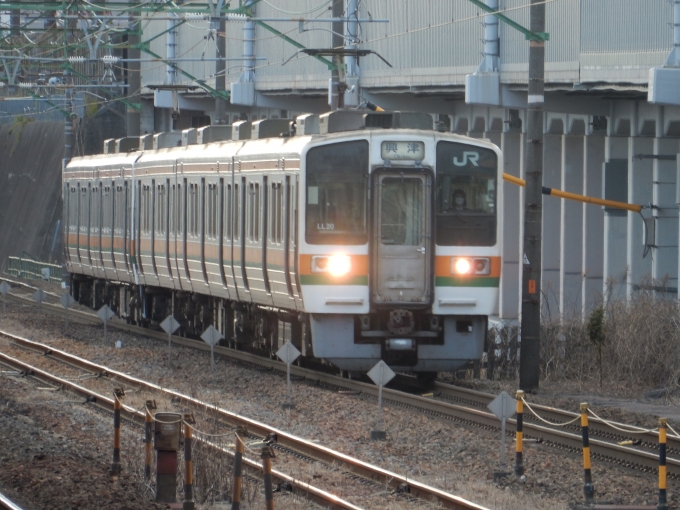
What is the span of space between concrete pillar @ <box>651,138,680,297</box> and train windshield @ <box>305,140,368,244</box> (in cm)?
704

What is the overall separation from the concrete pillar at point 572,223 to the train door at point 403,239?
9.24 meters

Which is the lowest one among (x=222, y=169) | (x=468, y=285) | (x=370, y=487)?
(x=370, y=487)

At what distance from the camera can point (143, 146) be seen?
25.9 m

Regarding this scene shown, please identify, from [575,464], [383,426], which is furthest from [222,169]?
[575,464]

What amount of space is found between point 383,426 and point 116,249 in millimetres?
13615

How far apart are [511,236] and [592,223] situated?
2848mm

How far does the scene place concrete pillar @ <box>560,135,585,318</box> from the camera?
2445 cm

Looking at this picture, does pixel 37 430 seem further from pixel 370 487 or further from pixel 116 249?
pixel 116 249

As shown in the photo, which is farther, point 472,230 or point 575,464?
point 472,230

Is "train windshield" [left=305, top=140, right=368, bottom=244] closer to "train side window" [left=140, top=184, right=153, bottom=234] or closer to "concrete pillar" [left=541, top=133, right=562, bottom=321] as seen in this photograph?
"train side window" [left=140, top=184, right=153, bottom=234]

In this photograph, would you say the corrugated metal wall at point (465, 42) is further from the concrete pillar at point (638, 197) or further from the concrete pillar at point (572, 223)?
the concrete pillar at point (572, 223)

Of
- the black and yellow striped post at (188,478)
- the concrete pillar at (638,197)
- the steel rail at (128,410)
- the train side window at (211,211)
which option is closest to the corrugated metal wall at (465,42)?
the concrete pillar at (638,197)

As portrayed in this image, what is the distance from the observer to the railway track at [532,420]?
11102 millimetres

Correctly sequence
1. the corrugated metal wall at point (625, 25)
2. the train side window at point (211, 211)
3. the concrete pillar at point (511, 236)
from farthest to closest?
1. the concrete pillar at point (511, 236)
2. the train side window at point (211, 211)
3. the corrugated metal wall at point (625, 25)
